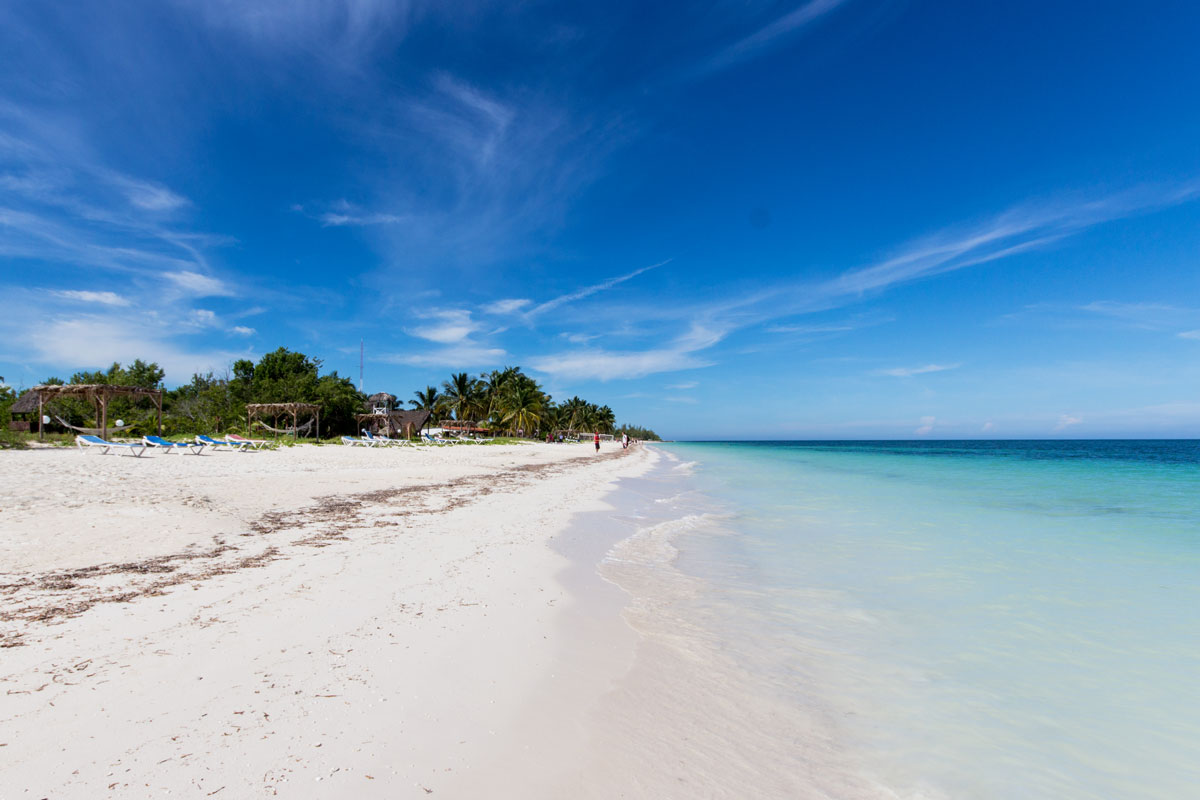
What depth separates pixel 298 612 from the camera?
4312mm

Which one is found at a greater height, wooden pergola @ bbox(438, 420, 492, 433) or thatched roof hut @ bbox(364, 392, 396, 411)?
thatched roof hut @ bbox(364, 392, 396, 411)

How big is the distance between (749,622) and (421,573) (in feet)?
11.6

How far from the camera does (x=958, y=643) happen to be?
192 inches

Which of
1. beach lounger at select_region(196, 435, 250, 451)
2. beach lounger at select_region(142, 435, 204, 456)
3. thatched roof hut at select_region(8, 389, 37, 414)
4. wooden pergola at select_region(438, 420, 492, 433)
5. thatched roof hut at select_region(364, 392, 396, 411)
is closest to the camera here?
beach lounger at select_region(142, 435, 204, 456)

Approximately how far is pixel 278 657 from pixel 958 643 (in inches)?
228

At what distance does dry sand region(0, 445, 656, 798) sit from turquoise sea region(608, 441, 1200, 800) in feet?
4.81

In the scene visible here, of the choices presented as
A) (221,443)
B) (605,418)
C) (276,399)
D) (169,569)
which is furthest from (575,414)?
(169,569)

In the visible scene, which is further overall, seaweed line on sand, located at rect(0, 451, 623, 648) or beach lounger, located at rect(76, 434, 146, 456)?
beach lounger, located at rect(76, 434, 146, 456)

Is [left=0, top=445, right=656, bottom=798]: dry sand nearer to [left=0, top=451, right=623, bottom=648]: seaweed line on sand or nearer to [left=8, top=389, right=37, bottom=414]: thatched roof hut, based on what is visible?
[left=0, top=451, right=623, bottom=648]: seaweed line on sand

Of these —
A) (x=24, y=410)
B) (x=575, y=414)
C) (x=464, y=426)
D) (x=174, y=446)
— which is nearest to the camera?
(x=174, y=446)

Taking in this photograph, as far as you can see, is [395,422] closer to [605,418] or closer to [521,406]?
[521,406]

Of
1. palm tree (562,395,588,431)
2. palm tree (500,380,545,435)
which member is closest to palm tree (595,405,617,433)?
palm tree (562,395,588,431)

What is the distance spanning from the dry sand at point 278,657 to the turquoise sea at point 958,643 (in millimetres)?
1465

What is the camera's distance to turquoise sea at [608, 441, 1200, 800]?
124 inches
